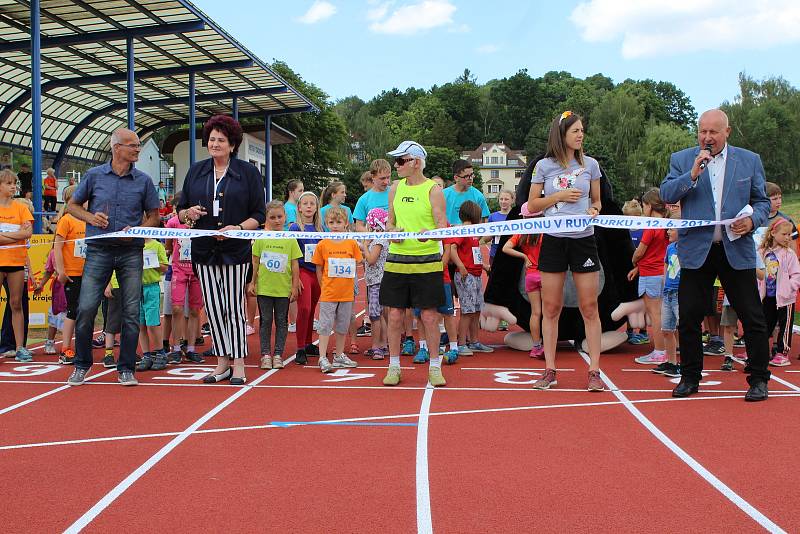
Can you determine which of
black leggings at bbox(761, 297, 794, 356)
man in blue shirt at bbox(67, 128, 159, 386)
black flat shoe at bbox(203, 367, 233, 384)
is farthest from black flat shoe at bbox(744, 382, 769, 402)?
man in blue shirt at bbox(67, 128, 159, 386)

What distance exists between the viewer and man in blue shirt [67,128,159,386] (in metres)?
7.14

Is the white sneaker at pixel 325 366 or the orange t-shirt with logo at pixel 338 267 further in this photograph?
the orange t-shirt with logo at pixel 338 267

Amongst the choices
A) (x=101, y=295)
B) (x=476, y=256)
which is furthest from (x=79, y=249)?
(x=476, y=256)

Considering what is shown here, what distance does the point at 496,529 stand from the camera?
138 inches

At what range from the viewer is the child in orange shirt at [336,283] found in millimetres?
8094

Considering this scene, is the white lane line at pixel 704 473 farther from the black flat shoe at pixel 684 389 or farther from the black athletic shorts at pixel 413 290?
the black athletic shorts at pixel 413 290

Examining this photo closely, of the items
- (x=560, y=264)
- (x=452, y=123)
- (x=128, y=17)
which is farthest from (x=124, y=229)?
(x=452, y=123)

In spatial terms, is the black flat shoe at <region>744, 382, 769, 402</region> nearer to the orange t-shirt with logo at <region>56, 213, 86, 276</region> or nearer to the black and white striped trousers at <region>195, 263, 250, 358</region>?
the black and white striped trousers at <region>195, 263, 250, 358</region>

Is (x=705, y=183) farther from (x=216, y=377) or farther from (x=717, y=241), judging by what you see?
(x=216, y=377)

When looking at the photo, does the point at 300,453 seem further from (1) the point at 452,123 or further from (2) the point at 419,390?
(1) the point at 452,123

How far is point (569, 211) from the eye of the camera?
652 cm

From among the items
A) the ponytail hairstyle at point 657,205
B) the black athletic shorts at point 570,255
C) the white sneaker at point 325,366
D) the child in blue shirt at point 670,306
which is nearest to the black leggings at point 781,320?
the child in blue shirt at point 670,306

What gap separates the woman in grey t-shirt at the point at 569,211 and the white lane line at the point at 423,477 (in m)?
1.43

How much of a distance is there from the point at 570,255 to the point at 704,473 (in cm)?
252
